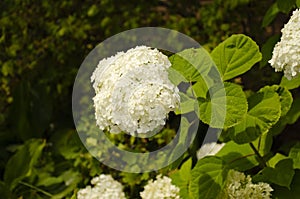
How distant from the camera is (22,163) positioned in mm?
2258

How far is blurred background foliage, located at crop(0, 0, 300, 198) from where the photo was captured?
2.54 m

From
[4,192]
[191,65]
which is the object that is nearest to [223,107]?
[191,65]

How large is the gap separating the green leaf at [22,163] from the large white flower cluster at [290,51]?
132 centimetres

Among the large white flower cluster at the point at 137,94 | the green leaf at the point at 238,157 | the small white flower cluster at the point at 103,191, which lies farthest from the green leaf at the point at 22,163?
the large white flower cluster at the point at 137,94

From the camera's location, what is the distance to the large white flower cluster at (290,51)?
45.6 inches

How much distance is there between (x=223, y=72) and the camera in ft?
4.48

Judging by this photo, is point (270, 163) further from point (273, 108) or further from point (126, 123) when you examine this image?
point (126, 123)

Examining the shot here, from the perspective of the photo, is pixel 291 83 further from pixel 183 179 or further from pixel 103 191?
pixel 103 191

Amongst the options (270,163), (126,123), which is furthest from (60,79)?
(126,123)

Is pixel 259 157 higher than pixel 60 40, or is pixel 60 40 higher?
pixel 60 40

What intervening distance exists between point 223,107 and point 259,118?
138 mm

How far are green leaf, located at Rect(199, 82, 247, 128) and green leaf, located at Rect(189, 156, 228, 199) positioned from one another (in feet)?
0.66

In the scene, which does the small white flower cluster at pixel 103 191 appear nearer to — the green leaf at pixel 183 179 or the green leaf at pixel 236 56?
the green leaf at pixel 183 179

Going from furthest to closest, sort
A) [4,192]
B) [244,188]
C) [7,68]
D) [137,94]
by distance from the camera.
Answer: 1. [7,68]
2. [4,192]
3. [244,188]
4. [137,94]
